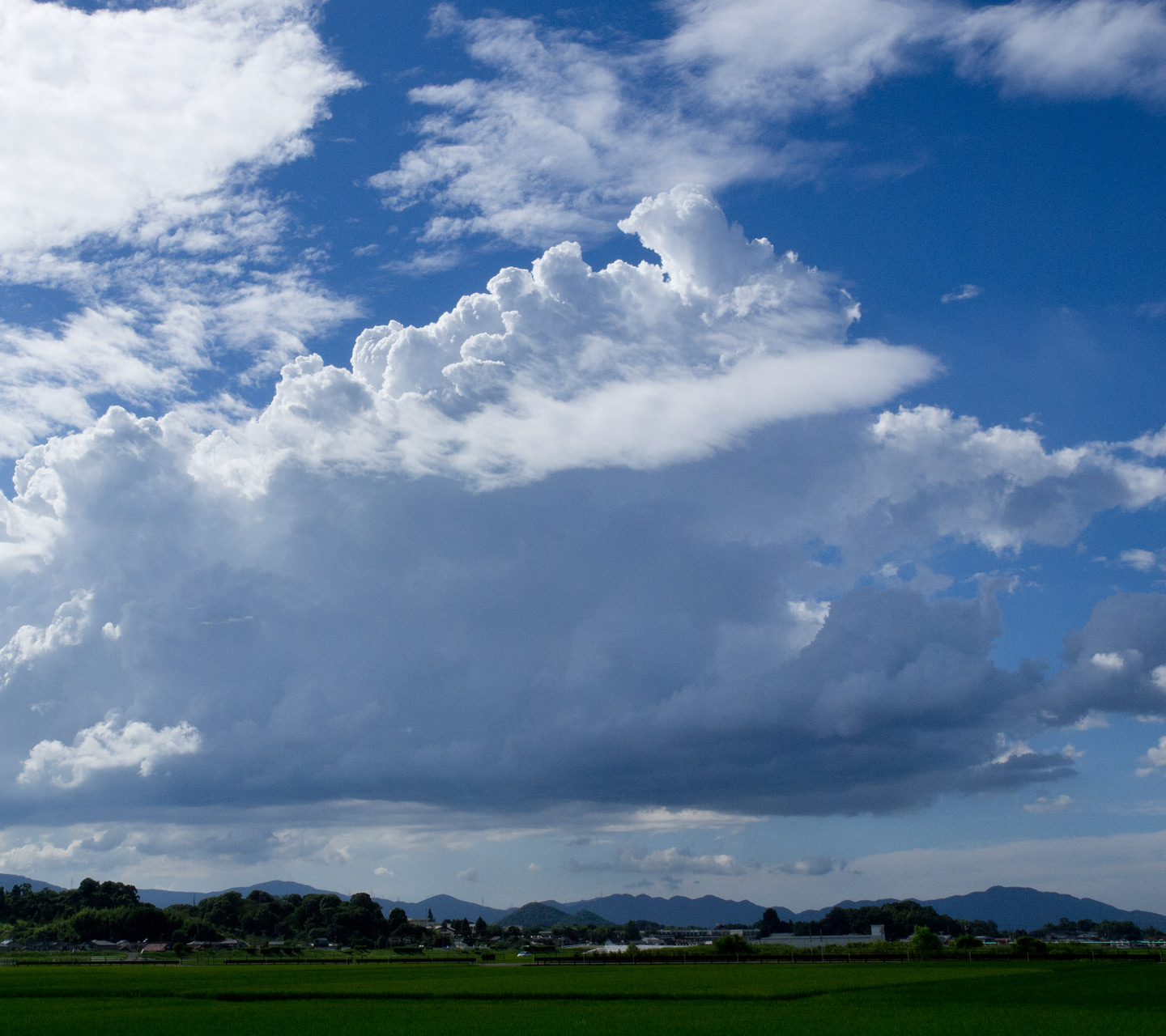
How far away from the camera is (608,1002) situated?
206 ft

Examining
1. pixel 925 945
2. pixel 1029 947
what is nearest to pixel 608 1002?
pixel 1029 947

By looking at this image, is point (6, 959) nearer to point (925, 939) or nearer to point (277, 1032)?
point (925, 939)

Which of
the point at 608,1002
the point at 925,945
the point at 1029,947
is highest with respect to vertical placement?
the point at 608,1002

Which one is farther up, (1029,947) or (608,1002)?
(608,1002)

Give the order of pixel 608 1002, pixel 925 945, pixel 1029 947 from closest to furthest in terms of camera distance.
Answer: pixel 608 1002
pixel 1029 947
pixel 925 945

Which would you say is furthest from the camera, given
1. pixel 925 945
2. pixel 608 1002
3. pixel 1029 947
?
pixel 925 945

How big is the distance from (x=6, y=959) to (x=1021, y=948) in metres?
167

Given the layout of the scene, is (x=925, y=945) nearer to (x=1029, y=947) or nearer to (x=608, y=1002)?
(x=1029, y=947)

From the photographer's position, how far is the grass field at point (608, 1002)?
150 feet

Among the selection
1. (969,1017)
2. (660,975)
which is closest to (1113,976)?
(660,975)

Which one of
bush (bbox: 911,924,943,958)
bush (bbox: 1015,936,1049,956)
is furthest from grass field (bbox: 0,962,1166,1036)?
bush (bbox: 911,924,943,958)

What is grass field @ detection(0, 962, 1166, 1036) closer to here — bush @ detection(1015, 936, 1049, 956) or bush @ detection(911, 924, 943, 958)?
bush @ detection(1015, 936, 1049, 956)

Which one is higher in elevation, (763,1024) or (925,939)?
(763,1024)

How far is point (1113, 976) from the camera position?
84.6 meters
